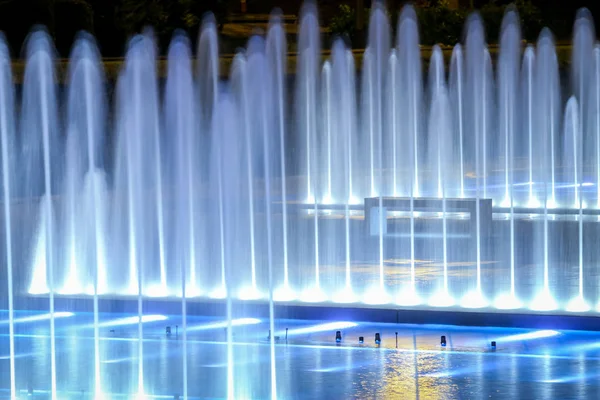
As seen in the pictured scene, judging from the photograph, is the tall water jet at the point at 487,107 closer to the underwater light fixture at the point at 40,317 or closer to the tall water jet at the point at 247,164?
the tall water jet at the point at 247,164

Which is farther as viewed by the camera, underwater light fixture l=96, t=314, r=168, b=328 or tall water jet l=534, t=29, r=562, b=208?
tall water jet l=534, t=29, r=562, b=208

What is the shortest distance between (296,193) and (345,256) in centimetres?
484

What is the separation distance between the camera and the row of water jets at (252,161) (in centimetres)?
1030

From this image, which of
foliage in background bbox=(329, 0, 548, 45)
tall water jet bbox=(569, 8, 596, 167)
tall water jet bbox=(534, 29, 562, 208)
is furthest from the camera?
foliage in background bbox=(329, 0, 548, 45)

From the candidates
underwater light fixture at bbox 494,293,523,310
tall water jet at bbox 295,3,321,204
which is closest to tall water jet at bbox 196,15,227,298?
tall water jet at bbox 295,3,321,204

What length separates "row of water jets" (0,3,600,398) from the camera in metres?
10.3

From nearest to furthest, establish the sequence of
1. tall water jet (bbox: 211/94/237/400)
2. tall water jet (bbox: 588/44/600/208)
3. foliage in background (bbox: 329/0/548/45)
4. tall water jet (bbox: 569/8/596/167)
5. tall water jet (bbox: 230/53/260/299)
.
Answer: tall water jet (bbox: 230/53/260/299)
tall water jet (bbox: 211/94/237/400)
tall water jet (bbox: 588/44/600/208)
tall water jet (bbox: 569/8/596/167)
foliage in background (bbox: 329/0/548/45)

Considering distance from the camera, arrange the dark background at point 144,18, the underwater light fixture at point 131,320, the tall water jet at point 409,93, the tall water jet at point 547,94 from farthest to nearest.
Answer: the dark background at point 144,18
the tall water jet at point 547,94
the tall water jet at point 409,93
the underwater light fixture at point 131,320

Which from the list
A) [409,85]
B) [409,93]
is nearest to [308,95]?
[409,93]

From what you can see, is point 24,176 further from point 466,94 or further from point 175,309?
point 175,309

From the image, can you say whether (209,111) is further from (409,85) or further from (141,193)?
(141,193)

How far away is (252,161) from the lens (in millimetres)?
15344

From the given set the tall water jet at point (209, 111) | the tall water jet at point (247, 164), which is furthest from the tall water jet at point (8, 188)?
the tall water jet at point (247, 164)

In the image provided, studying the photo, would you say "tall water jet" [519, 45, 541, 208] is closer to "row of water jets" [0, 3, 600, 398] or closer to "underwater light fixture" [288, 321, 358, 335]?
"row of water jets" [0, 3, 600, 398]
